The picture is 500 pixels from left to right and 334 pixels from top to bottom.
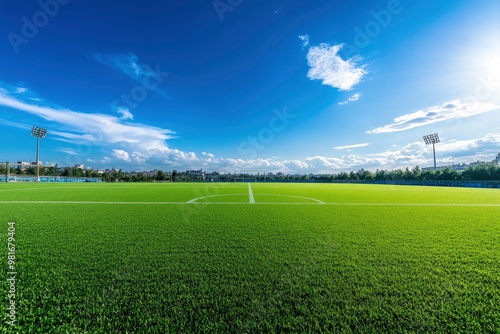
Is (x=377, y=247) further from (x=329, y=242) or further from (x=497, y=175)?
(x=497, y=175)

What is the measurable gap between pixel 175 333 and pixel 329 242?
2.99m

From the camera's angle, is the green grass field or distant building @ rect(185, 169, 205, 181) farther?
distant building @ rect(185, 169, 205, 181)

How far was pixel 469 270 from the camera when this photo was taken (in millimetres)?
2820

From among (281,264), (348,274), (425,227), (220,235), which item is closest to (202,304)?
(281,264)

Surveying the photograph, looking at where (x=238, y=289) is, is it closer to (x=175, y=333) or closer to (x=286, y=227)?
(x=175, y=333)

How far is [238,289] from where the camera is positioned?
2334 millimetres

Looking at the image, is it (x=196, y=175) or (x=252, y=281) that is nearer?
(x=252, y=281)

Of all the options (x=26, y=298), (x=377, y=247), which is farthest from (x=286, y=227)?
(x=26, y=298)

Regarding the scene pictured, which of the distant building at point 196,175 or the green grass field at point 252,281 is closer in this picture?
the green grass field at point 252,281

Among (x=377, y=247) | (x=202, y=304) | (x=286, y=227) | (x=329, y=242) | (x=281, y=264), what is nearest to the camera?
(x=202, y=304)

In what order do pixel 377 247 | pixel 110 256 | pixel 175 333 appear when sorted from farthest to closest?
pixel 377 247, pixel 110 256, pixel 175 333

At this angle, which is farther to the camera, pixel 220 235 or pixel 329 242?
pixel 220 235

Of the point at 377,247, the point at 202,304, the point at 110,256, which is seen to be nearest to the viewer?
the point at 202,304

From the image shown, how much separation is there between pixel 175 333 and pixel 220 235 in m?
2.61
